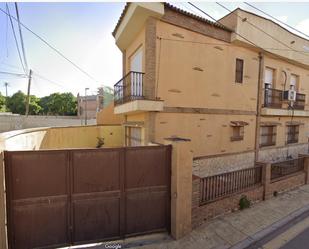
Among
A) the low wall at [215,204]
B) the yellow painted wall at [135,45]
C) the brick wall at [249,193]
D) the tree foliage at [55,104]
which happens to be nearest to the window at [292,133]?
the brick wall at [249,193]

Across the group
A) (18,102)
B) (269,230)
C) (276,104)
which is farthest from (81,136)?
(18,102)

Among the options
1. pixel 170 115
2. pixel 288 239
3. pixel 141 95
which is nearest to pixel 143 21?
pixel 141 95

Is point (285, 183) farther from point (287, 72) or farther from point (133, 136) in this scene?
point (287, 72)

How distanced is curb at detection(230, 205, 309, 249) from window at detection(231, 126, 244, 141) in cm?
370

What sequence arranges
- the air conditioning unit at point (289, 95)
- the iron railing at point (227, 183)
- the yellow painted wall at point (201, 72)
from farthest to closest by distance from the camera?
1. the air conditioning unit at point (289, 95)
2. the yellow painted wall at point (201, 72)
3. the iron railing at point (227, 183)

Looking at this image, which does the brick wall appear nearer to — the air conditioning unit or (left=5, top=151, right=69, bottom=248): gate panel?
(left=5, top=151, right=69, bottom=248): gate panel

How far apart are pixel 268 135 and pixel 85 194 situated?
1069cm

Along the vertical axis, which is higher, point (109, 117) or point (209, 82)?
point (209, 82)

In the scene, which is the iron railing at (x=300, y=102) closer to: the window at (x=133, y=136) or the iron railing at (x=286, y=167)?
the iron railing at (x=286, y=167)

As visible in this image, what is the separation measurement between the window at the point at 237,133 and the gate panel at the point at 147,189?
18.8 ft

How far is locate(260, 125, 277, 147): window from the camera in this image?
10.9 meters

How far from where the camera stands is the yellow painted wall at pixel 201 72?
7116 millimetres

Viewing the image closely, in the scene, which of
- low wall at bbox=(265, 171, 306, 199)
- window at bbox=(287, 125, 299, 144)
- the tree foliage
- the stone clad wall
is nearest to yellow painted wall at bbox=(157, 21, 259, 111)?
the stone clad wall

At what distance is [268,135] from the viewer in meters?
11.2
